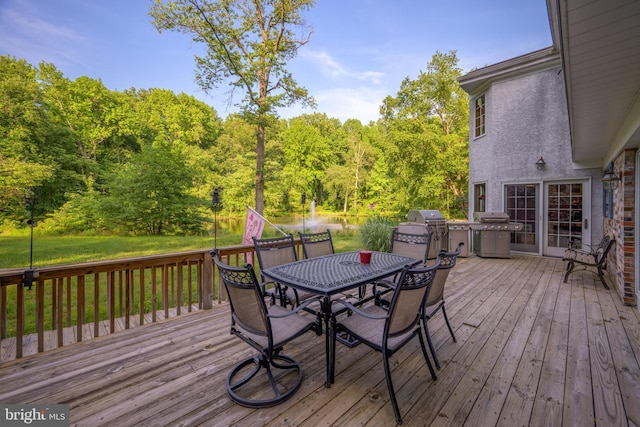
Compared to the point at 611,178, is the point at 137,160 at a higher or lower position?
higher

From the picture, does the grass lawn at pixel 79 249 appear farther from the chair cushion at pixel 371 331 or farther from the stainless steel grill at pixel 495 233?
the chair cushion at pixel 371 331

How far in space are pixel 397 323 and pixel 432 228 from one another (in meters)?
5.07

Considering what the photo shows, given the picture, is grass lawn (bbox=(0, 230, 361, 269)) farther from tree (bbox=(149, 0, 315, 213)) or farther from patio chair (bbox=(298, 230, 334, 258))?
patio chair (bbox=(298, 230, 334, 258))

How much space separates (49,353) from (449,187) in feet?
46.9

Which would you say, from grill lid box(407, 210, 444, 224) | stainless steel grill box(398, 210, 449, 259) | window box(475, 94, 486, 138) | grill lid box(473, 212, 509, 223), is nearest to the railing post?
stainless steel grill box(398, 210, 449, 259)

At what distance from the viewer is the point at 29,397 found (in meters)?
1.89

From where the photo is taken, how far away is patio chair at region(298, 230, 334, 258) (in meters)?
3.61

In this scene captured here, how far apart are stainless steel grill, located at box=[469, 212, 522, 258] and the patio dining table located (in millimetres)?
4586

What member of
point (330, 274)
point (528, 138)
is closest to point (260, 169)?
point (528, 138)

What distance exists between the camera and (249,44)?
9609mm

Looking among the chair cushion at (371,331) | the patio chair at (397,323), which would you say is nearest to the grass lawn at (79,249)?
the chair cushion at (371,331)

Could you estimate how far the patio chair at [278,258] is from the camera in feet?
9.24

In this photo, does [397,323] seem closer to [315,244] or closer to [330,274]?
[330,274]

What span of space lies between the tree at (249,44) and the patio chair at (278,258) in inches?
264
